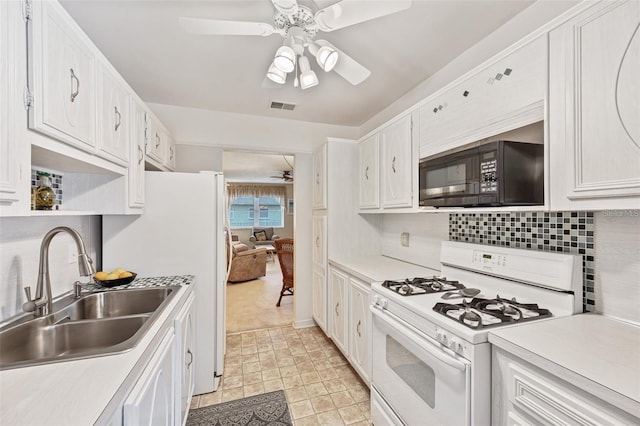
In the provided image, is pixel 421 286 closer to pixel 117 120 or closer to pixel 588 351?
pixel 588 351

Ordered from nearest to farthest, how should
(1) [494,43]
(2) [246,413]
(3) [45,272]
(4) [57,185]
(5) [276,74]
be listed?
(3) [45,272], (5) [276,74], (4) [57,185], (1) [494,43], (2) [246,413]

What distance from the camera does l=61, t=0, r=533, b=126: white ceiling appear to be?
1562 millimetres

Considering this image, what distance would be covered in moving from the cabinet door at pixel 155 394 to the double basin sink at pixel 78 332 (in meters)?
0.14

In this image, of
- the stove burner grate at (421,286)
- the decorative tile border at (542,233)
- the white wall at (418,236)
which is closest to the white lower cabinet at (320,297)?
the white wall at (418,236)

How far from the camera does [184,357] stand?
1678 mm

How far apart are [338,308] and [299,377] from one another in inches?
25.9

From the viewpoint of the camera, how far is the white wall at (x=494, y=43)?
1465mm

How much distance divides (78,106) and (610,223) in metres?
2.33

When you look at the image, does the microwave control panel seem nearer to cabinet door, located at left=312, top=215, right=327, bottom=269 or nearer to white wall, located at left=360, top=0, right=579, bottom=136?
white wall, located at left=360, top=0, right=579, bottom=136

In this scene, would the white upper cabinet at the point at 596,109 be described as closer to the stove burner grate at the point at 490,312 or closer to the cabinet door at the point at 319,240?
the stove burner grate at the point at 490,312

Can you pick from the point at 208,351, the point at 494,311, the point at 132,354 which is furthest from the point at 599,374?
the point at 208,351

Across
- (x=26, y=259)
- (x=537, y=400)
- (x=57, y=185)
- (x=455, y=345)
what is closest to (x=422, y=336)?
(x=455, y=345)

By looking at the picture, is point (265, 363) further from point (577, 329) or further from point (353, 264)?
point (577, 329)

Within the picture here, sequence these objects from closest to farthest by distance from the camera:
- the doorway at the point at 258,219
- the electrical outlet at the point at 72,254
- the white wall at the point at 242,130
A: 1. the electrical outlet at the point at 72,254
2. the white wall at the point at 242,130
3. the doorway at the point at 258,219
